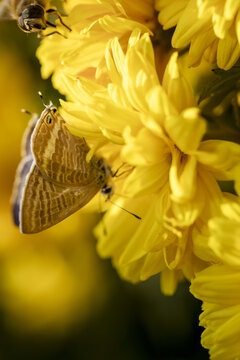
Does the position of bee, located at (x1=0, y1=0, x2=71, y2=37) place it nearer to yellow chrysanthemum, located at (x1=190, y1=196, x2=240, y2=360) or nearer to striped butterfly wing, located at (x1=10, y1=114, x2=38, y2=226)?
striped butterfly wing, located at (x1=10, y1=114, x2=38, y2=226)

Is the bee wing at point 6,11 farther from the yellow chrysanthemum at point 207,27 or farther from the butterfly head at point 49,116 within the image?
the yellow chrysanthemum at point 207,27

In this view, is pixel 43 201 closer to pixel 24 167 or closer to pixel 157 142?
pixel 24 167

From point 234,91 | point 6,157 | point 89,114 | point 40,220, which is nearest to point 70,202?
point 40,220

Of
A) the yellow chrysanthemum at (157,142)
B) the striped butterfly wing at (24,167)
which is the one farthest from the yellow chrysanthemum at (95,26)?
the striped butterfly wing at (24,167)

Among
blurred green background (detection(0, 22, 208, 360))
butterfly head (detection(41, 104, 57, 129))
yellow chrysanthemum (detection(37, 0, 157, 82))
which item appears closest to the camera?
yellow chrysanthemum (detection(37, 0, 157, 82))

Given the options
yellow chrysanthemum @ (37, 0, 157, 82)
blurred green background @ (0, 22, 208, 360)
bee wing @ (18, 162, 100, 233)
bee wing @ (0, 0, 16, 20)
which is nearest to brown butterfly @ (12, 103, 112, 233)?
bee wing @ (18, 162, 100, 233)

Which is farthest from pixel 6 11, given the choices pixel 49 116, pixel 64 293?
pixel 64 293

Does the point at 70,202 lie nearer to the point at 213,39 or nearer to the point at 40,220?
the point at 40,220
